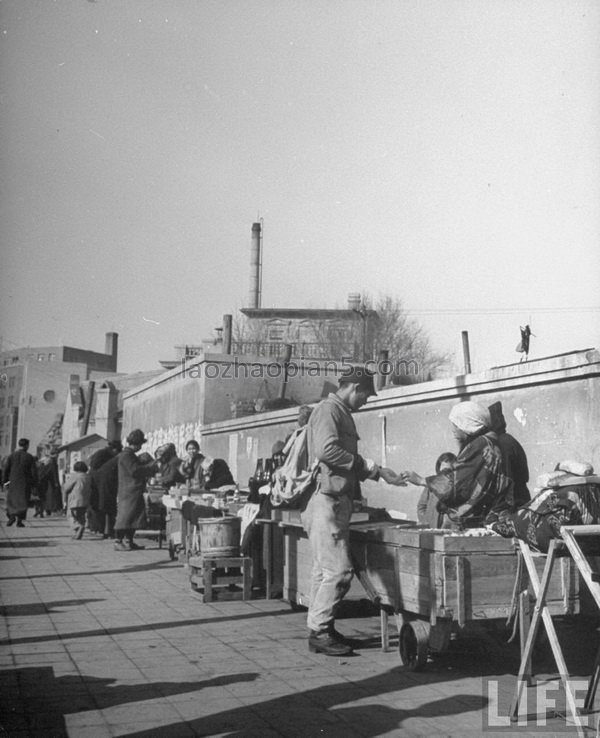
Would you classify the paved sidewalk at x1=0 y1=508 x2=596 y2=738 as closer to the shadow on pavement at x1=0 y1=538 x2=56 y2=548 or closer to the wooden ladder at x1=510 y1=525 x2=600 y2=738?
the wooden ladder at x1=510 y1=525 x2=600 y2=738

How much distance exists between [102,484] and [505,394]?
845 centimetres

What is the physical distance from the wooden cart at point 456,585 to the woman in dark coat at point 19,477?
42.3 ft

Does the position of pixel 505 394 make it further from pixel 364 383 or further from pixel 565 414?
pixel 364 383

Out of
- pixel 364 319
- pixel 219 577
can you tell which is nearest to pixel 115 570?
pixel 219 577

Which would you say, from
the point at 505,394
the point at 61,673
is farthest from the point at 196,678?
the point at 505,394

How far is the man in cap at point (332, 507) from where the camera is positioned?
247 inches

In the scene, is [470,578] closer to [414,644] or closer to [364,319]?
[414,644]

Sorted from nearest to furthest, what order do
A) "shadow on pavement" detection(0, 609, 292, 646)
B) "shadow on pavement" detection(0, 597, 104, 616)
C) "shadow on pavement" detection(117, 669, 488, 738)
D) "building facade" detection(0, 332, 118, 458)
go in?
"shadow on pavement" detection(117, 669, 488, 738), "shadow on pavement" detection(0, 609, 292, 646), "shadow on pavement" detection(0, 597, 104, 616), "building facade" detection(0, 332, 118, 458)

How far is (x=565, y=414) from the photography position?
853 centimetres

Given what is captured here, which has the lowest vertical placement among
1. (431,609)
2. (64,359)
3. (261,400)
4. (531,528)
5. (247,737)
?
(247,737)

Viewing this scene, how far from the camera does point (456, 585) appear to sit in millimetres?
5223

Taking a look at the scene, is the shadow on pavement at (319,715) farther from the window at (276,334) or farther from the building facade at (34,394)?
the building facade at (34,394)

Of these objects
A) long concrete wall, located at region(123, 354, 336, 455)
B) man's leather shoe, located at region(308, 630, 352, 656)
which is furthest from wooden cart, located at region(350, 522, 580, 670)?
long concrete wall, located at region(123, 354, 336, 455)

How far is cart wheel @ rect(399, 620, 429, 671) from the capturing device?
18.8 ft
